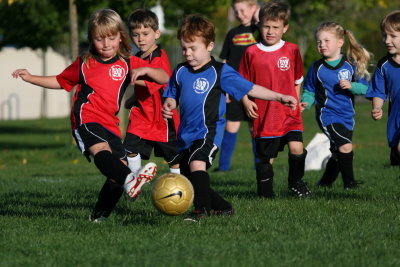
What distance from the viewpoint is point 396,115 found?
7547 millimetres

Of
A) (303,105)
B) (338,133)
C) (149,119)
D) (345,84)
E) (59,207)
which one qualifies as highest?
(345,84)

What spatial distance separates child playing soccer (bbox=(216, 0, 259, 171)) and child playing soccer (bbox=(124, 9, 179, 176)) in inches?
109

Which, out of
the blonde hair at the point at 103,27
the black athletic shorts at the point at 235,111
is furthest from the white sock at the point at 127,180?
the black athletic shorts at the point at 235,111

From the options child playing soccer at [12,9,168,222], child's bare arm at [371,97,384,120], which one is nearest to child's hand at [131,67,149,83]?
child playing soccer at [12,9,168,222]

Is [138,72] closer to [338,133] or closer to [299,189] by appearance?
[299,189]

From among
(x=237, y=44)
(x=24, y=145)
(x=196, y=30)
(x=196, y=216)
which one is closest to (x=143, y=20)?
(x=196, y=30)

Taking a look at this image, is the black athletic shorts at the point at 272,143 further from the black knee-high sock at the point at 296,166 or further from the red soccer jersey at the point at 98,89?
the red soccer jersey at the point at 98,89

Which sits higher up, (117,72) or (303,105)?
(117,72)

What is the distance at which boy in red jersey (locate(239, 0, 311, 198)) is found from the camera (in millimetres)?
8352

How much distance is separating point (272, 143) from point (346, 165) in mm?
1287

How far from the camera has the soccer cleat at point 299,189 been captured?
28.5ft

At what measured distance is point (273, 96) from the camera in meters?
6.75

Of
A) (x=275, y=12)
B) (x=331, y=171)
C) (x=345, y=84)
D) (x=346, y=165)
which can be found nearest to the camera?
(x=275, y=12)

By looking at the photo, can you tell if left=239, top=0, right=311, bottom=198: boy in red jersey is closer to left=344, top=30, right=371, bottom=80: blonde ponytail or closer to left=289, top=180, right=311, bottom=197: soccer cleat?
left=289, top=180, right=311, bottom=197: soccer cleat
